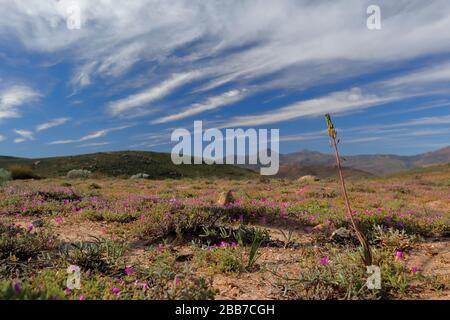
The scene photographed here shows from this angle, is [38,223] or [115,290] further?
[38,223]

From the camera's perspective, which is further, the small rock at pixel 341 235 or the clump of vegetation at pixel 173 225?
the clump of vegetation at pixel 173 225

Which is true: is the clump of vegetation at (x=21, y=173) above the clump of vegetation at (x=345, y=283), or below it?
above

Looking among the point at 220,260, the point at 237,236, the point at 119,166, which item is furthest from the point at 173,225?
the point at 119,166

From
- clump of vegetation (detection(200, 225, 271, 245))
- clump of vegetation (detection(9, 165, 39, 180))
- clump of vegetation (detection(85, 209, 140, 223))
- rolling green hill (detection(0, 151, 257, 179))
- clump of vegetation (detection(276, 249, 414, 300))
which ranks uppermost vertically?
rolling green hill (detection(0, 151, 257, 179))

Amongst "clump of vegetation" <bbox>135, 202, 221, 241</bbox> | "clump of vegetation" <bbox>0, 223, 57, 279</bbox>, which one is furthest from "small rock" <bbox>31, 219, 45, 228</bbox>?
"clump of vegetation" <bbox>135, 202, 221, 241</bbox>

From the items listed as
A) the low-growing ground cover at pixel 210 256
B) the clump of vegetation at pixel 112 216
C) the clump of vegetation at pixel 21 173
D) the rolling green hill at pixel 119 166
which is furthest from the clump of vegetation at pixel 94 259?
the rolling green hill at pixel 119 166

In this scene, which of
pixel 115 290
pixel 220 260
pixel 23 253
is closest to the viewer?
pixel 115 290

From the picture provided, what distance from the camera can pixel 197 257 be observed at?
18.9 feet

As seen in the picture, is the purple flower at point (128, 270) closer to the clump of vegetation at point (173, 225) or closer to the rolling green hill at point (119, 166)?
the clump of vegetation at point (173, 225)

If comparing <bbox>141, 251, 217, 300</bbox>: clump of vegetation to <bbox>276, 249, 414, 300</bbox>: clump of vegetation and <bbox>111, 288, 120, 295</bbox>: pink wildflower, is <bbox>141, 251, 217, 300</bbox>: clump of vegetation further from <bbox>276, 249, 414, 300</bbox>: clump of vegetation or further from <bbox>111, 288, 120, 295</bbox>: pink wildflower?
<bbox>276, 249, 414, 300</bbox>: clump of vegetation

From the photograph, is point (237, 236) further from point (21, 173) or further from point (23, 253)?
point (21, 173)

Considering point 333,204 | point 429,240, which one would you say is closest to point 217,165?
point 333,204

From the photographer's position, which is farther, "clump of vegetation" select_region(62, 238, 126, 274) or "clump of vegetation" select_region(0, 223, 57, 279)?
"clump of vegetation" select_region(62, 238, 126, 274)
